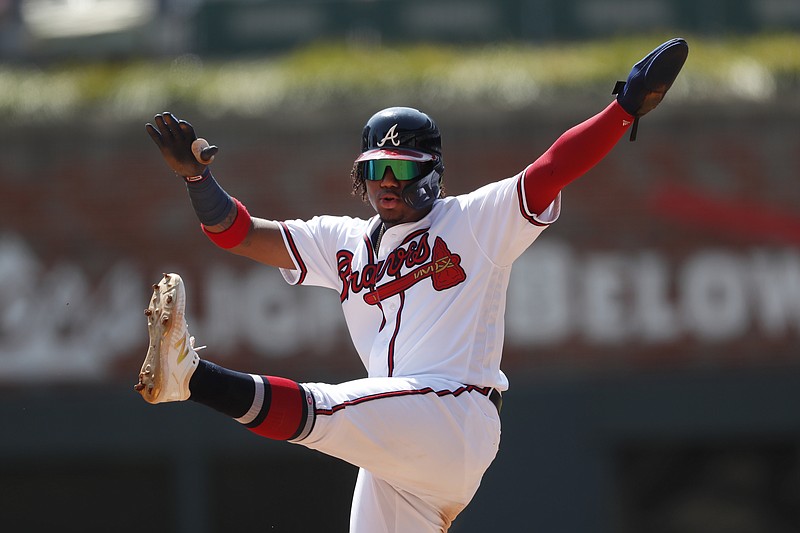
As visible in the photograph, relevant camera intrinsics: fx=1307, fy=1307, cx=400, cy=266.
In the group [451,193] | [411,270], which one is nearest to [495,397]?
[411,270]

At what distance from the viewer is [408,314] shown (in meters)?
4.30

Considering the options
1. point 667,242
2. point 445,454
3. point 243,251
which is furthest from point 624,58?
point 445,454

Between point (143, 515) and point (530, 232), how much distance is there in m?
7.03

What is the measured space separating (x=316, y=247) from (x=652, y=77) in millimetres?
1361

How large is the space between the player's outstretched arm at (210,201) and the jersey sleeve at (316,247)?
4cm

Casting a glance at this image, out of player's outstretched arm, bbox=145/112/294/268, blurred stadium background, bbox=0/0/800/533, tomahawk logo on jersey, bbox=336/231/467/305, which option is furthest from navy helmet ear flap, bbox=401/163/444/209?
blurred stadium background, bbox=0/0/800/533

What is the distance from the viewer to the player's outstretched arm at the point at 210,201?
14.8 feet

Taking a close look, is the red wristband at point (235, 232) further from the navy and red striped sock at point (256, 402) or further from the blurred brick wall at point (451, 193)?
the blurred brick wall at point (451, 193)

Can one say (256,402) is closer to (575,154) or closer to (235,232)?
(235,232)

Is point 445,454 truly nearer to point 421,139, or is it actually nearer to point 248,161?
point 421,139

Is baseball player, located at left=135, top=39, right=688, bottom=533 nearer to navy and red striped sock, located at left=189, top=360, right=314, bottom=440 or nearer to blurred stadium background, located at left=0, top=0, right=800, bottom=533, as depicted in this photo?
navy and red striped sock, located at left=189, top=360, right=314, bottom=440

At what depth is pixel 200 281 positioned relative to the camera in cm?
1014

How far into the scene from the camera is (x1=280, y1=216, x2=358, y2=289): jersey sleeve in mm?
4730

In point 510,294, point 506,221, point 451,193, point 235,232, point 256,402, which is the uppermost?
point 451,193
